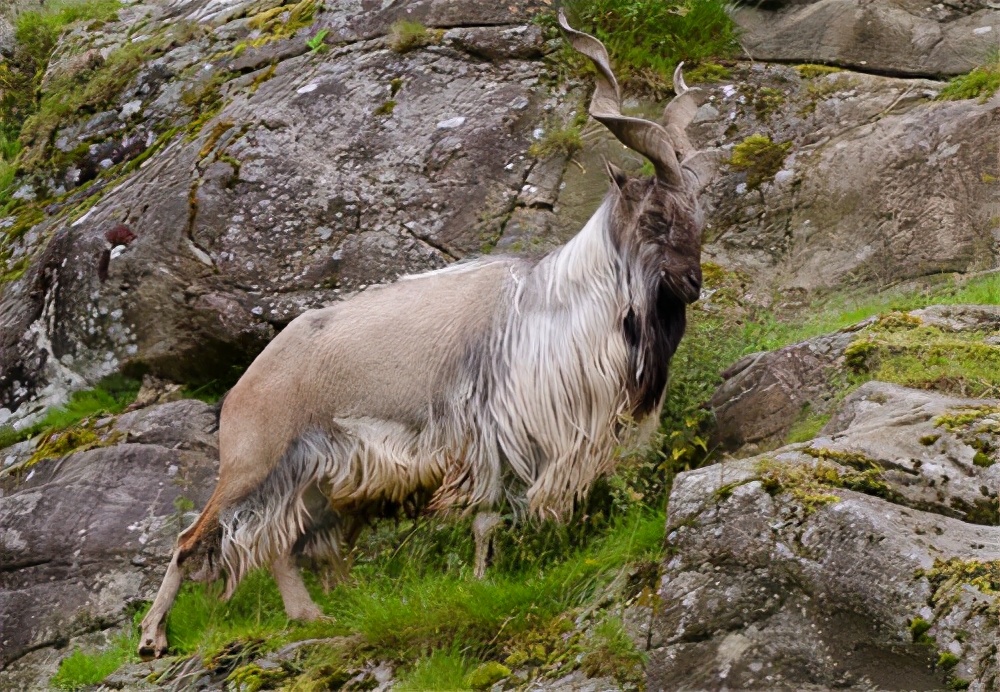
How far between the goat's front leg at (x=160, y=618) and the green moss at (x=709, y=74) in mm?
5278

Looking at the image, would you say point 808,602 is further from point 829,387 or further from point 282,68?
point 282,68

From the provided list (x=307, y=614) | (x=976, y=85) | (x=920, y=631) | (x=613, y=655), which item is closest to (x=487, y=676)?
(x=613, y=655)

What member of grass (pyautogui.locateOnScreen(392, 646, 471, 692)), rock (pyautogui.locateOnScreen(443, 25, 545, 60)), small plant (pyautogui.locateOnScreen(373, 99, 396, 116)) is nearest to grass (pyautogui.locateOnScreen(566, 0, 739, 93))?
rock (pyautogui.locateOnScreen(443, 25, 545, 60))

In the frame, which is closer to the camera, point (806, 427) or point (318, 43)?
point (806, 427)

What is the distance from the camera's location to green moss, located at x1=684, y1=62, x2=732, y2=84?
912 cm

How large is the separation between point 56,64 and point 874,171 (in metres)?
7.91

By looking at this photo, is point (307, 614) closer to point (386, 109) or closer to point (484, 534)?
point (484, 534)

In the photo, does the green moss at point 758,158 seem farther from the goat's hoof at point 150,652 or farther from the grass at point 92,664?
the grass at point 92,664

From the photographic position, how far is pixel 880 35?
914 cm

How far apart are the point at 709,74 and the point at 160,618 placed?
5.69 metres

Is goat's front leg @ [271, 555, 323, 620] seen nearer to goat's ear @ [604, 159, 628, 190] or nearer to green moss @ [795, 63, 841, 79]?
goat's ear @ [604, 159, 628, 190]

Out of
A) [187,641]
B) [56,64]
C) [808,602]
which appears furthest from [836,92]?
[56,64]

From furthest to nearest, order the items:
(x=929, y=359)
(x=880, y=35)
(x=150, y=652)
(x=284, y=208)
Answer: (x=880, y=35) → (x=284, y=208) → (x=150, y=652) → (x=929, y=359)

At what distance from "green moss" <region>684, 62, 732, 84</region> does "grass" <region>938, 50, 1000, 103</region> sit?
161cm
